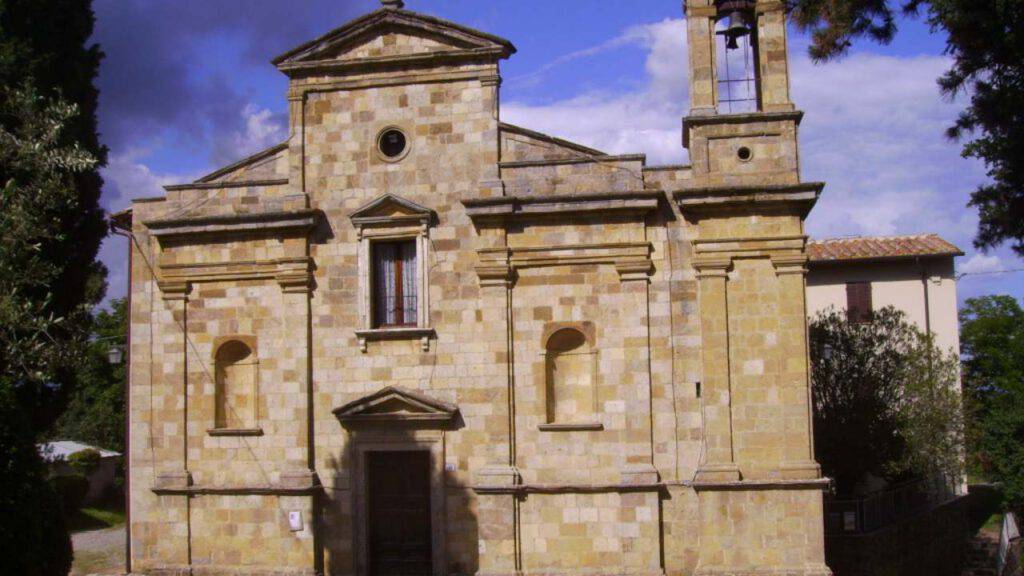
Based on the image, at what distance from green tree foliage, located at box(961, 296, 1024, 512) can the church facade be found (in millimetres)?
12126

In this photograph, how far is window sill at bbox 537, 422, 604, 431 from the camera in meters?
17.6

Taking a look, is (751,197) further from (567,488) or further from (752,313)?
(567,488)

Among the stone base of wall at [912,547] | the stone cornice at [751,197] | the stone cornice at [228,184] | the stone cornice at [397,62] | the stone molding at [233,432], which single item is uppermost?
the stone cornice at [397,62]

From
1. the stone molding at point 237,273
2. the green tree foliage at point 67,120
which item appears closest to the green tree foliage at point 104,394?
the green tree foliage at point 67,120

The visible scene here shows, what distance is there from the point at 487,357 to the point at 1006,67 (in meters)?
9.03

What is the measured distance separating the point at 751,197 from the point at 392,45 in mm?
6886

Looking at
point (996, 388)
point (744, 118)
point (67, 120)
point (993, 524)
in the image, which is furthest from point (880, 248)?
point (67, 120)

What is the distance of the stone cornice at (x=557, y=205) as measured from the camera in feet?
58.4

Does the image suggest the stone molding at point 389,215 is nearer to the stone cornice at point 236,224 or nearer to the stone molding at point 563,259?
the stone cornice at point 236,224

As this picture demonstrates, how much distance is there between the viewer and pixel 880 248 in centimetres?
3130

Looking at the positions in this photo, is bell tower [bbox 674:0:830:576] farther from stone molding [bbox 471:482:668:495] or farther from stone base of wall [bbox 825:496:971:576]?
stone base of wall [bbox 825:496:971:576]

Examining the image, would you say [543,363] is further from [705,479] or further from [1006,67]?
[1006,67]

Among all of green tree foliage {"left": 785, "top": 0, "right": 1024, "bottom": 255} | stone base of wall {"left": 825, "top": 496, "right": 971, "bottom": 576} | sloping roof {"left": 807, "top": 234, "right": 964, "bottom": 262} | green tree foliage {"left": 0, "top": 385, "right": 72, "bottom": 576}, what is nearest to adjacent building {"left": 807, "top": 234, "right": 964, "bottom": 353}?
sloping roof {"left": 807, "top": 234, "right": 964, "bottom": 262}

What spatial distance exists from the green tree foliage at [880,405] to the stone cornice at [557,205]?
32.5ft
